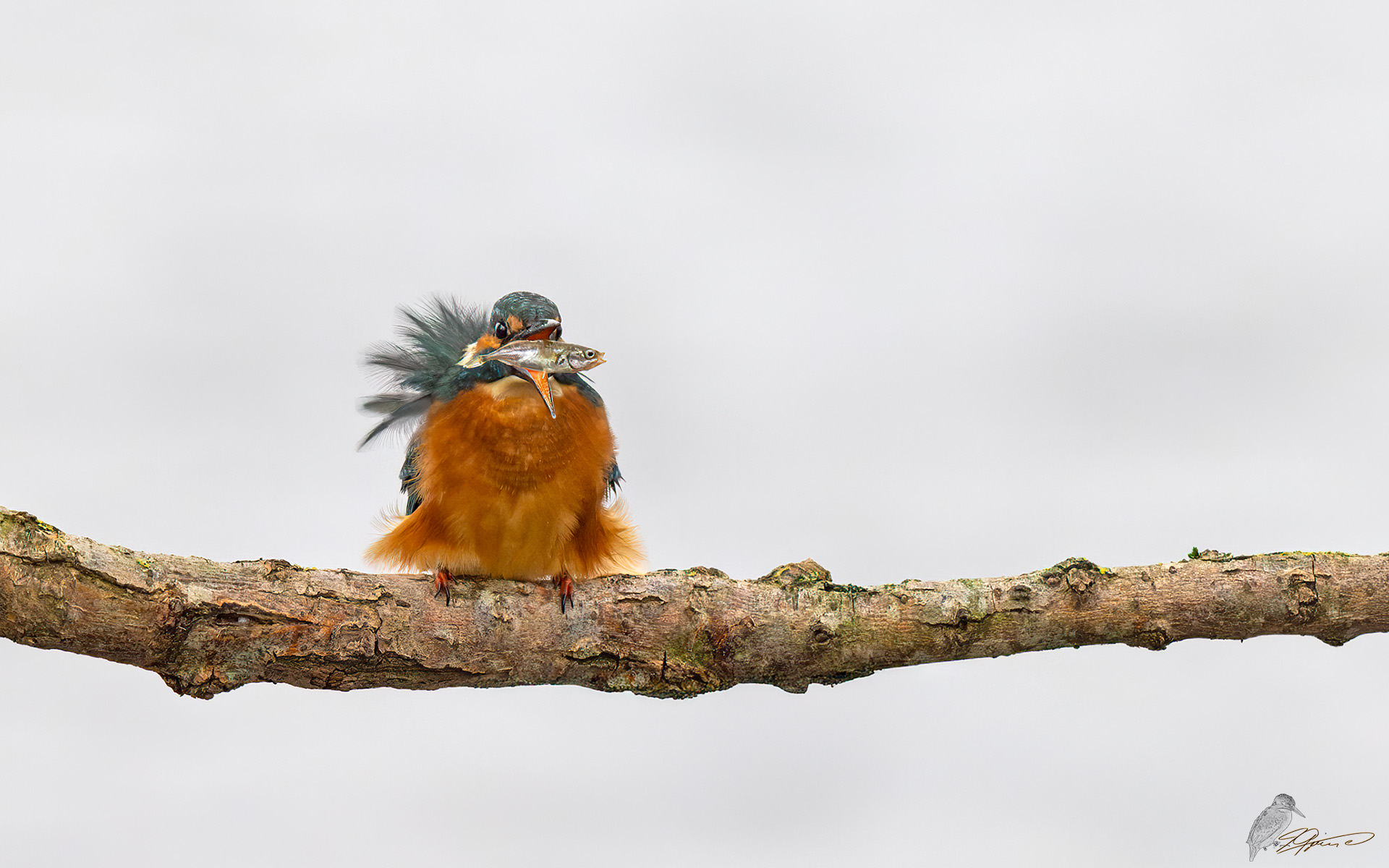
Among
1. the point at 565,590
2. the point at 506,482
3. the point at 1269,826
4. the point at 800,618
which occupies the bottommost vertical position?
the point at 1269,826

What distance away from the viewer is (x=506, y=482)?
362cm

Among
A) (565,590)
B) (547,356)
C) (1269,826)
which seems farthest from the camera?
(1269,826)

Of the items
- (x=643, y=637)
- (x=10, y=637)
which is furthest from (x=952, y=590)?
(x=10, y=637)

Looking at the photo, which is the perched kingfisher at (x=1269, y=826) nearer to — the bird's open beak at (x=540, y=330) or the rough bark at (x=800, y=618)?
the rough bark at (x=800, y=618)

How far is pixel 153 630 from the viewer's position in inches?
120

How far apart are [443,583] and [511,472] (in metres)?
0.42

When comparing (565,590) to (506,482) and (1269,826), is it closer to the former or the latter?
(506,482)

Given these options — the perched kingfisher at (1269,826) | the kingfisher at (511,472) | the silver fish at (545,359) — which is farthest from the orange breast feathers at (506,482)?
the perched kingfisher at (1269,826)

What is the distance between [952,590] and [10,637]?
280 centimetres

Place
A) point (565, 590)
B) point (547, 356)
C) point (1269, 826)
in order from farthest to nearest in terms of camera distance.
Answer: point (1269, 826), point (565, 590), point (547, 356)

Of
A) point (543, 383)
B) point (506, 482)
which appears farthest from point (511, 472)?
point (543, 383)

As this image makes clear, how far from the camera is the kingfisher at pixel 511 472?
363 cm

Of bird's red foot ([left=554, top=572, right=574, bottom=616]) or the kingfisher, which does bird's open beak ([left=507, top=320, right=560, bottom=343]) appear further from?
bird's red foot ([left=554, top=572, right=574, bottom=616])

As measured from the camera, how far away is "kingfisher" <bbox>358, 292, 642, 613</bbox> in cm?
363
